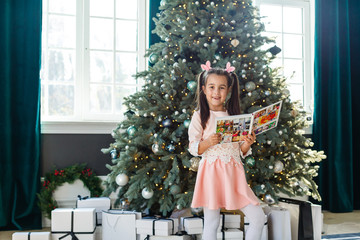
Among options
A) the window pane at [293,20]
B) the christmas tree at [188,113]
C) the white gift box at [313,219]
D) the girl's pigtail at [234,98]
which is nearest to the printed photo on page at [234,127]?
the girl's pigtail at [234,98]

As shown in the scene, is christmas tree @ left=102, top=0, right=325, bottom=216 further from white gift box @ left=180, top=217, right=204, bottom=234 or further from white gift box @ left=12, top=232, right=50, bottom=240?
white gift box @ left=12, top=232, right=50, bottom=240

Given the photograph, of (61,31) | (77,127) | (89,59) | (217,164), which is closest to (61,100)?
(77,127)

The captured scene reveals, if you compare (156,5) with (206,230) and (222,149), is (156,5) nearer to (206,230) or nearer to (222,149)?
(222,149)

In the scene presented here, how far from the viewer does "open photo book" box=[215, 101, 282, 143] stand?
1799 mm

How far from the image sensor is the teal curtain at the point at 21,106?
3121 mm

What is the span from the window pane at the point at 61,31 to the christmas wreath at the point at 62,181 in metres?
1.16

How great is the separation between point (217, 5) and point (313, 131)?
1852 millimetres

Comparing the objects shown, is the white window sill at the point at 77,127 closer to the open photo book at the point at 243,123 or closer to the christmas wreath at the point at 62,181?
the christmas wreath at the point at 62,181

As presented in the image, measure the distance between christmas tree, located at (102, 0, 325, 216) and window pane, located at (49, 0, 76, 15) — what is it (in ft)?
3.60

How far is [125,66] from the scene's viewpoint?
361 centimetres

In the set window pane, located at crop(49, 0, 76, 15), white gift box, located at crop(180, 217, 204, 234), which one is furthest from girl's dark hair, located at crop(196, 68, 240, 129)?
window pane, located at crop(49, 0, 76, 15)

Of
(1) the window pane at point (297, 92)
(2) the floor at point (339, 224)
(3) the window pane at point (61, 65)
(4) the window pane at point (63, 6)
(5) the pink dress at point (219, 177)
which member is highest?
(4) the window pane at point (63, 6)

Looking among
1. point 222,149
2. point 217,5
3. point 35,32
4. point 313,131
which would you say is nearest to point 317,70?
point 313,131

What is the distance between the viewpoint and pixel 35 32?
3180 millimetres
